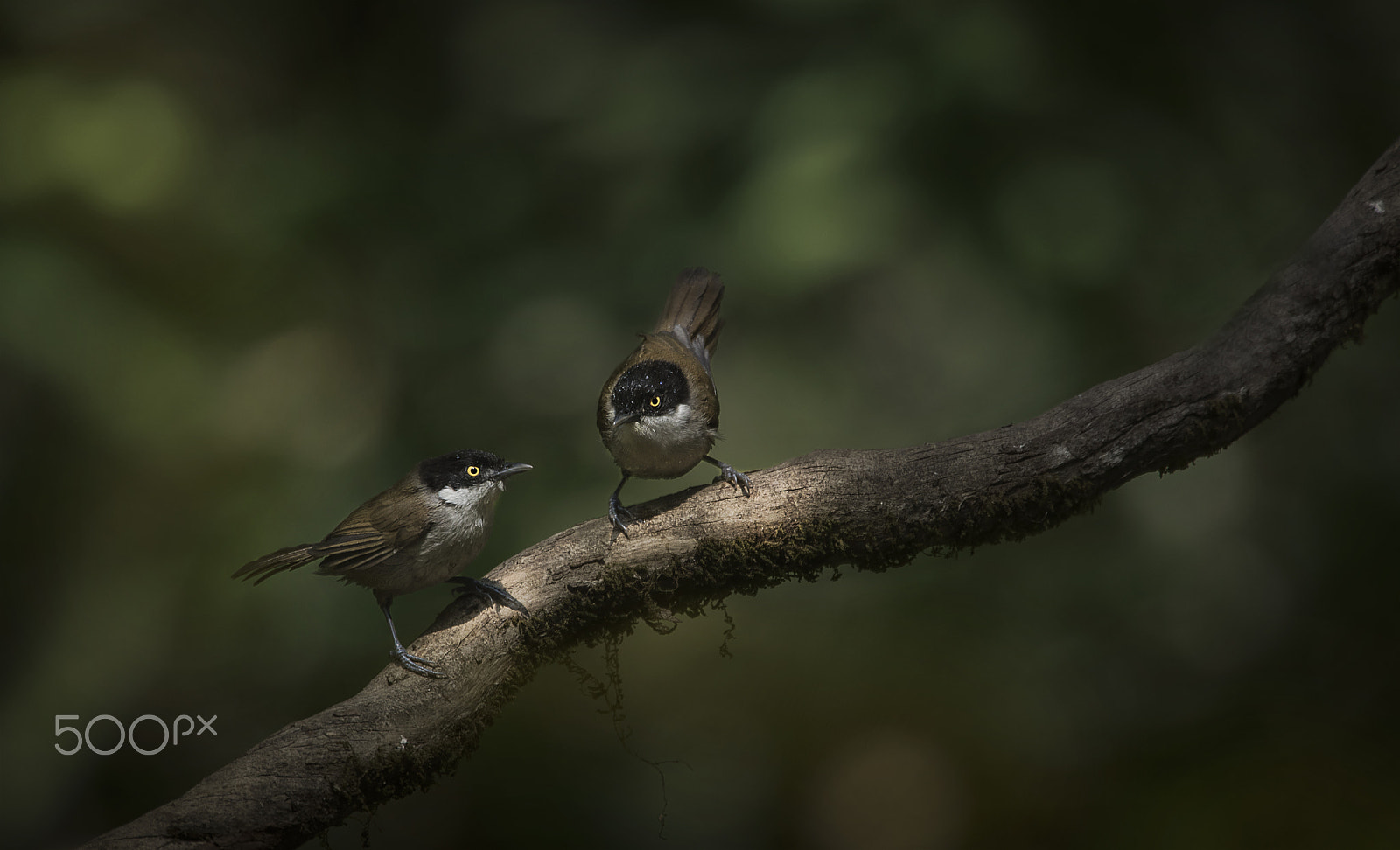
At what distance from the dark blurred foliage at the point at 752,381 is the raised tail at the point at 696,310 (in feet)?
2.10

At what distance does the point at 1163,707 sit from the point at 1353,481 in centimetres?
128

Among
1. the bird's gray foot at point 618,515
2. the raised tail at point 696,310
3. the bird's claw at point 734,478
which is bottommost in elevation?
the bird's gray foot at point 618,515

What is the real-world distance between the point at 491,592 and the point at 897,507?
1.18 metres

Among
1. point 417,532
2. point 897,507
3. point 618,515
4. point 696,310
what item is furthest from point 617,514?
point 696,310

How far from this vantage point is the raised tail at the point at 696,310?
327 cm

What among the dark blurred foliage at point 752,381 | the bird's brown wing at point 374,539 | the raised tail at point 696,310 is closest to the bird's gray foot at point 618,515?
the bird's brown wing at point 374,539

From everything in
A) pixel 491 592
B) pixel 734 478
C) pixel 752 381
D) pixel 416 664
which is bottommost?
pixel 416 664

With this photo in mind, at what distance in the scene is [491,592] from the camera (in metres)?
2.45

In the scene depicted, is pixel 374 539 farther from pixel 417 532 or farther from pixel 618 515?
pixel 618 515

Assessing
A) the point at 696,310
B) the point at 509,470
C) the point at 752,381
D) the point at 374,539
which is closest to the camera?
the point at 374,539

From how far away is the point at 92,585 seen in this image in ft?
12.8

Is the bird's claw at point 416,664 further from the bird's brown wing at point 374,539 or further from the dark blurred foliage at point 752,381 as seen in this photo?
the dark blurred foliage at point 752,381

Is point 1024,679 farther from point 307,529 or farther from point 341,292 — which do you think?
point 341,292

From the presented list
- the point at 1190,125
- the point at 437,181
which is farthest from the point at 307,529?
the point at 1190,125
